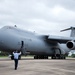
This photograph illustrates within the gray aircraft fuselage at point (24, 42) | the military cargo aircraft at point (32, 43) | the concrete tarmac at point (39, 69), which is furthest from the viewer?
the military cargo aircraft at point (32, 43)

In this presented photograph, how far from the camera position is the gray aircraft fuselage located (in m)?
30.1

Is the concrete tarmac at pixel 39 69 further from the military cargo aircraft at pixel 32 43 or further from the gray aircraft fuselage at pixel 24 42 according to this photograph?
the military cargo aircraft at pixel 32 43

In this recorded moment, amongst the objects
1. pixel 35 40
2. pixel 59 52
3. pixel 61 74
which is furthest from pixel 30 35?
pixel 61 74

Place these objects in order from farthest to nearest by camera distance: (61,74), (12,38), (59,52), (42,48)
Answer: (59,52) → (42,48) → (12,38) → (61,74)

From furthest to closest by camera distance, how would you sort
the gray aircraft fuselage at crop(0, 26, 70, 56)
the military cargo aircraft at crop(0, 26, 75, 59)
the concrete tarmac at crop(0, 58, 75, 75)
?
the military cargo aircraft at crop(0, 26, 75, 59), the gray aircraft fuselage at crop(0, 26, 70, 56), the concrete tarmac at crop(0, 58, 75, 75)

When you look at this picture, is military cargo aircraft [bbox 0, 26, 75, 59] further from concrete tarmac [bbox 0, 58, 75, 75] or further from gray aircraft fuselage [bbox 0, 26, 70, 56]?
concrete tarmac [bbox 0, 58, 75, 75]

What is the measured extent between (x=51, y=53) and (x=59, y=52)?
5.00 ft

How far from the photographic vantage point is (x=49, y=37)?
3738 cm

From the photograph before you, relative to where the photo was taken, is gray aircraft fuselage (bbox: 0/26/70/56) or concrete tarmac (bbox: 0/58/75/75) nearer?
concrete tarmac (bbox: 0/58/75/75)

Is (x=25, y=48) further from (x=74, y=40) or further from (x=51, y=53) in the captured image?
(x=74, y=40)

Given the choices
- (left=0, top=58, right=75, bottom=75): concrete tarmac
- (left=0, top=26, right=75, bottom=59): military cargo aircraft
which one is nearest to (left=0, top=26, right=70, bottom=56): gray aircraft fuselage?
(left=0, top=26, right=75, bottom=59): military cargo aircraft

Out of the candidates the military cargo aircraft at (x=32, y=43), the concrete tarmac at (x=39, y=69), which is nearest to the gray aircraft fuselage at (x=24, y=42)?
the military cargo aircraft at (x=32, y=43)

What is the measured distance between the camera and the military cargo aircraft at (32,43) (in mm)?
30352

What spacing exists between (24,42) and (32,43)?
180cm
